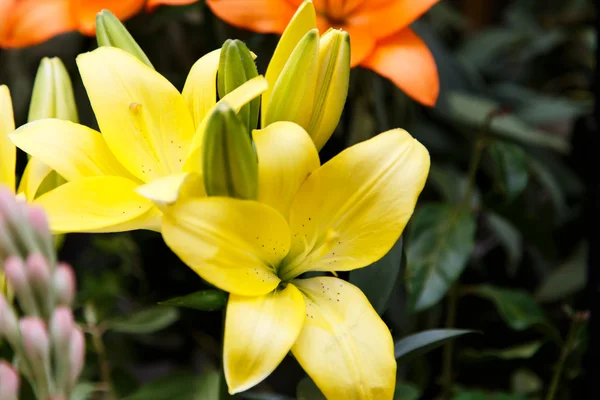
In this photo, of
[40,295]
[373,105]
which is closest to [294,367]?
[373,105]

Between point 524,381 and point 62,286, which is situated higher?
point 62,286

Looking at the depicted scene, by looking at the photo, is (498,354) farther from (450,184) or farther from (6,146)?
(6,146)

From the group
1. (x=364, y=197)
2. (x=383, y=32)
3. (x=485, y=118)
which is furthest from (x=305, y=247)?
(x=485, y=118)

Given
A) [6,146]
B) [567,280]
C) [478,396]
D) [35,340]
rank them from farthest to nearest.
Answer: [567,280] → [478,396] → [6,146] → [35,340]

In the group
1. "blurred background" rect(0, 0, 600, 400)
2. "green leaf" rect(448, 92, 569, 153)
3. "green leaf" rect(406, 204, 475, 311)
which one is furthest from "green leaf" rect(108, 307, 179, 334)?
"green leaf" rect(448, 92, 569, 153)

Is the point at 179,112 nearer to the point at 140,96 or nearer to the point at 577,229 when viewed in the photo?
the point at 140,96

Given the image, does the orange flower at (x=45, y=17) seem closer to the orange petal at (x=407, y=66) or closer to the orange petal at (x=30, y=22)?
the orange petal at (x=30, y=22)

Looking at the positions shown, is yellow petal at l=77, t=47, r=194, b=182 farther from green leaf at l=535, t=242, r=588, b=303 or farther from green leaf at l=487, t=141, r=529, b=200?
green leaf at l=535, t=242, r=588, b=303
